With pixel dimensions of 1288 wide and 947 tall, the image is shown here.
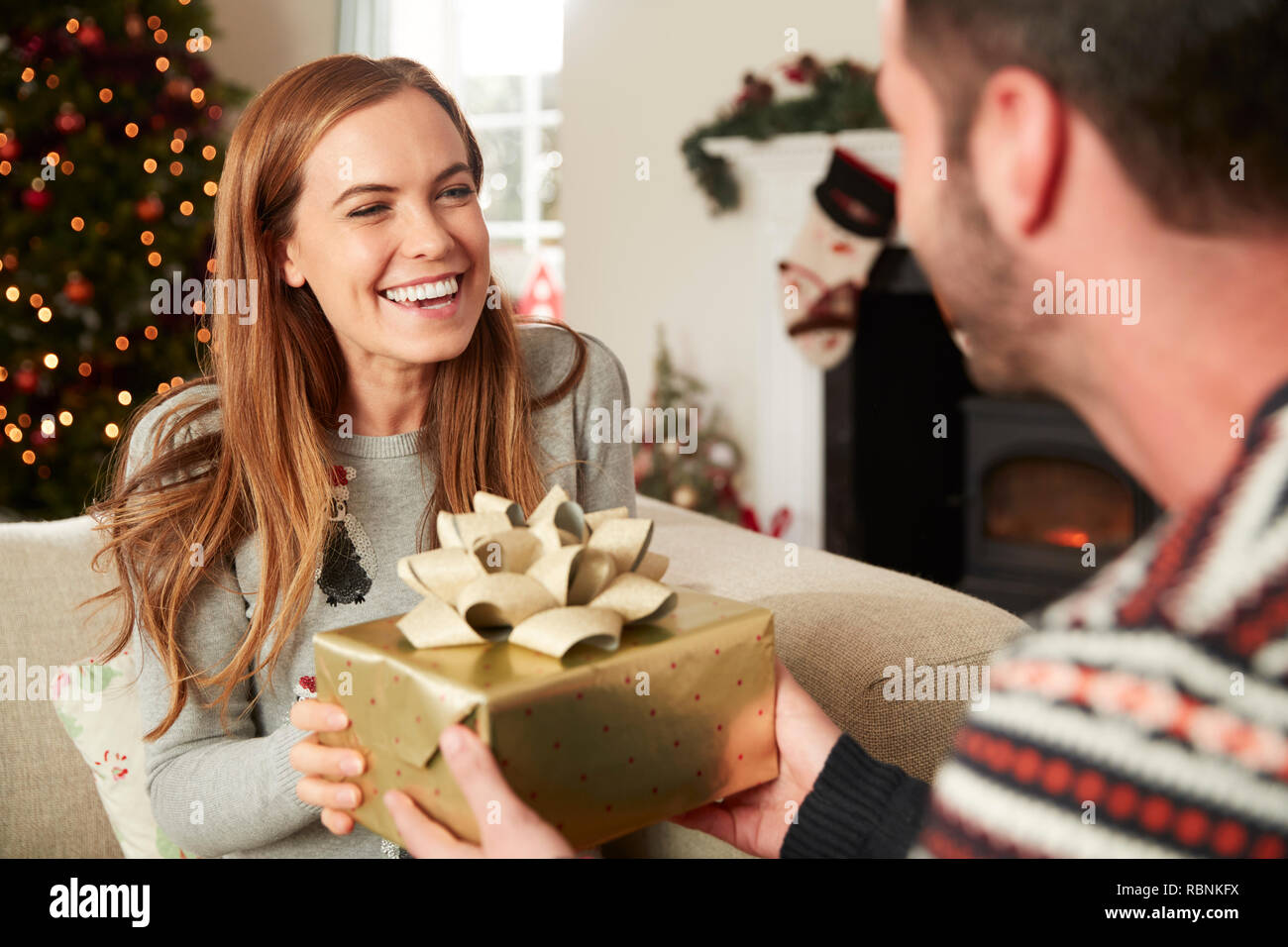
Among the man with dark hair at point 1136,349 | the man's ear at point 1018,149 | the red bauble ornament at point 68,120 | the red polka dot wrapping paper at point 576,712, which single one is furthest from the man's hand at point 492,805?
the red bauble ornament at point 68,120

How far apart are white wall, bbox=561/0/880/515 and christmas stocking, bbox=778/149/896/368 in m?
0.21

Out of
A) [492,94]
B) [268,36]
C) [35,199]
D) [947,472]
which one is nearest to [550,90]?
[492,94]

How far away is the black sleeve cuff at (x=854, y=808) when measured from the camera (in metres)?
0.88

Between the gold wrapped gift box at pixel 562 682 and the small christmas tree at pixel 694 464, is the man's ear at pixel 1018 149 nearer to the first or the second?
the gold wrapped gift box at pixel 562 682

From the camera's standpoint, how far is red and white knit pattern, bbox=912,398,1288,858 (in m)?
0.42

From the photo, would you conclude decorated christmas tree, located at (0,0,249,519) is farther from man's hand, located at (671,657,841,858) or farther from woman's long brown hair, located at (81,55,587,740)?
man's hand, located at (671,657,841,858)

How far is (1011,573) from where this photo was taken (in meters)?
3.55

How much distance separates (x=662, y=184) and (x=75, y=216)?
1.95 metres

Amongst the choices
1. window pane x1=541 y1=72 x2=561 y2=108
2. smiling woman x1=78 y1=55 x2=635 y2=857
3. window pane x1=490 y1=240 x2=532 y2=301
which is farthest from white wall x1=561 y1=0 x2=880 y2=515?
smiling woman x1=78 y1=55 x2=635 y2=857

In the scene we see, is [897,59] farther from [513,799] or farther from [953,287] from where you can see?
[513,799]

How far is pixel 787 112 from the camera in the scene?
369 centimetres

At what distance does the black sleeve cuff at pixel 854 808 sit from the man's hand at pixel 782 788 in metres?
0.01

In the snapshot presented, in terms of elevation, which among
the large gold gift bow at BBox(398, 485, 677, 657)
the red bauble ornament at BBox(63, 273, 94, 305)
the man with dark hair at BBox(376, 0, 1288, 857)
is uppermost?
the red bauble ornament at BBox(63, 273, 94, 305)

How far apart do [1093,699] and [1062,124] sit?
220mm
